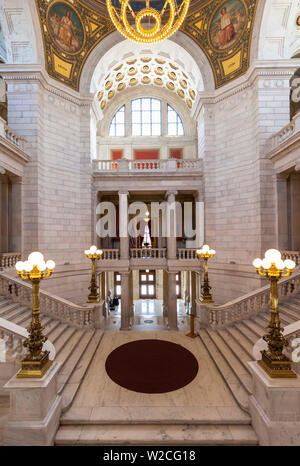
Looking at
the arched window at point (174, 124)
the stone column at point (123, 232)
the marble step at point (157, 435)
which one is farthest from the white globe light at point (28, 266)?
the arched window at point (174, 124)

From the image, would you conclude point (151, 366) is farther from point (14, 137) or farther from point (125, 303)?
point (14, 137)

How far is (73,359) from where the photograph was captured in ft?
21.5

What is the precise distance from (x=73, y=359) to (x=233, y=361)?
14.7 feet

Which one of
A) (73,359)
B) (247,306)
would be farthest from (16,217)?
(247,306)

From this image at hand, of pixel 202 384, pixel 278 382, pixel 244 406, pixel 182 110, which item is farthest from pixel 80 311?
pixel 182 110

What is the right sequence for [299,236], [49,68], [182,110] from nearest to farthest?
[299,236] < [49,68] < [182,110]

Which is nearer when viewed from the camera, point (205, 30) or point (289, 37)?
point (289, 37)

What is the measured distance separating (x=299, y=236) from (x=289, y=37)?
982 cm

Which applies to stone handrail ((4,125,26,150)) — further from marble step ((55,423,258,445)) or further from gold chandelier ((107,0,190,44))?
marble step ((55,423,258,445))

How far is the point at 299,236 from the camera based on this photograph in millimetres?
11086

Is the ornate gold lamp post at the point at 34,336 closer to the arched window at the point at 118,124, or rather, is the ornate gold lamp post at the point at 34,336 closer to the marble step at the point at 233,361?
the marble step at the point at 233,361

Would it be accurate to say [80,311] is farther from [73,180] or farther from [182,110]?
[182,110]

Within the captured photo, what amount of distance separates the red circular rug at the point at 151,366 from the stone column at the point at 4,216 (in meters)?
7.63

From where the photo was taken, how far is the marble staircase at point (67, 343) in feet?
18.4
